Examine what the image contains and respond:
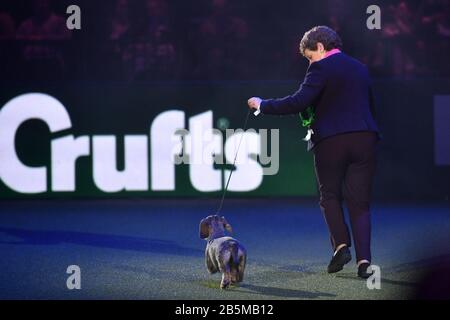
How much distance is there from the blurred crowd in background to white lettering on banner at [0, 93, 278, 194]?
0.74m

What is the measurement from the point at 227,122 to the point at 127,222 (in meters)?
2.48

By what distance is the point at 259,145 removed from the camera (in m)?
12.9

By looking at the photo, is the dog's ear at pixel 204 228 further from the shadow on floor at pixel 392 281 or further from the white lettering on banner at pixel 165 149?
the white lettering on banner at pixel 165 149

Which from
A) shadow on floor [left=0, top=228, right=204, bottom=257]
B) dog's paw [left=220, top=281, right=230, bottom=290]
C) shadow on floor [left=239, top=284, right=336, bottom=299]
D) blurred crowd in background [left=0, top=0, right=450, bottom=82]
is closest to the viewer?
shadow on floor [left=239, top=284, right=336, bottom=299]

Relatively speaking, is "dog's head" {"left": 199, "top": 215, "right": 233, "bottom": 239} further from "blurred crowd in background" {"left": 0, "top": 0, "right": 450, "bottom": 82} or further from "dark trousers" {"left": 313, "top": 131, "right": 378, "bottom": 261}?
"blurred crowd in background" {"left": 0, "top": 0, "right": 450, "bottom": 82}

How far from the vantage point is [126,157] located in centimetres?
1291

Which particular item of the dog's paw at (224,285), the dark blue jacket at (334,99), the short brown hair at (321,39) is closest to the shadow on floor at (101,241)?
→ the dog's paw at (224,285)

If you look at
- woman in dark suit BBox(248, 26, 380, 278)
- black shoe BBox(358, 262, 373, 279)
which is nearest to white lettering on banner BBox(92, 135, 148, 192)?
woman in dark suit BBox(248, 26, 380, 278)

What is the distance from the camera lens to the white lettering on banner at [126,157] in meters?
12.9

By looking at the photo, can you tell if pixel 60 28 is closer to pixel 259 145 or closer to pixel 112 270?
pixel 259 145

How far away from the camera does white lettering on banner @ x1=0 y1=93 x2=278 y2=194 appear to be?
12859 mm

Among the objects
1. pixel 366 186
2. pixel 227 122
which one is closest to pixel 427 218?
pixel 227 122
